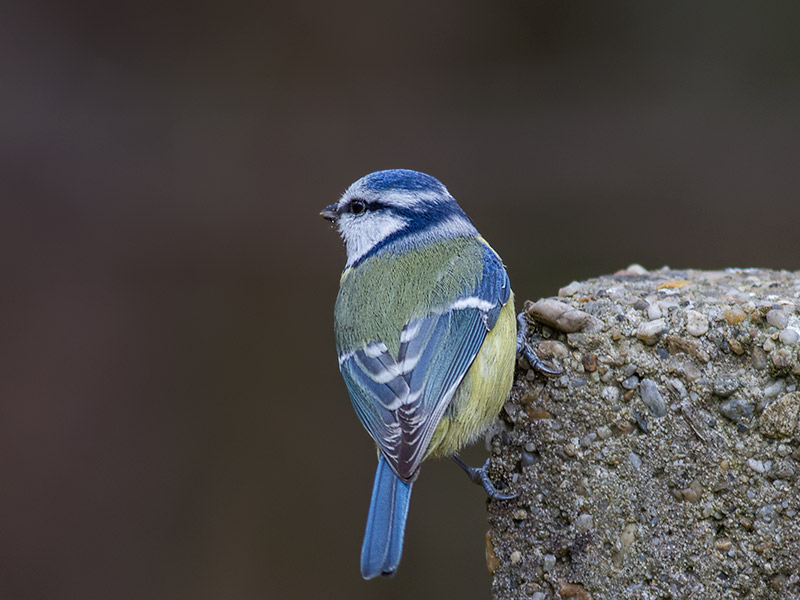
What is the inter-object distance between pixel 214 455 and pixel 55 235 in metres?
1.23

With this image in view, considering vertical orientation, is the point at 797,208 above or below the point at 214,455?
above

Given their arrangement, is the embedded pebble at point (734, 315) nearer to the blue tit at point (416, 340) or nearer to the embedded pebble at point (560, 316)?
the embedded pebble at point (560, 316)

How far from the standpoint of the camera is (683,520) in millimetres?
1725

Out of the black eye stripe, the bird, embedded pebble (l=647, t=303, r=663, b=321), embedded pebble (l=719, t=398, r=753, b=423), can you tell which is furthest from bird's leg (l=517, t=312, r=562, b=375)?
the black eye stripe

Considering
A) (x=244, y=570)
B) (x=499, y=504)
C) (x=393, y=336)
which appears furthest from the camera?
(x=244, y=570)

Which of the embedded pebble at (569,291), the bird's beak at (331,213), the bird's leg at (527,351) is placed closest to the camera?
the bird's leg at (527,351)

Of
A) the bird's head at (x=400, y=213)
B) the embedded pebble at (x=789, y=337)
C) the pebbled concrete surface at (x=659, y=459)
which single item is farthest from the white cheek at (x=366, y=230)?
the embedded pebble at (x=789, y=337)

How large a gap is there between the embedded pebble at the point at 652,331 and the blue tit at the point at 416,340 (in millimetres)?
305

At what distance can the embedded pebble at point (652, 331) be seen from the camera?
1.80 metres

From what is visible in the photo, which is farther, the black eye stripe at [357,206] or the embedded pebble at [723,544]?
the black eye stripe at [357,206]

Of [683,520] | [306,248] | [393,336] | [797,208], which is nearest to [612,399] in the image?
[683,520]

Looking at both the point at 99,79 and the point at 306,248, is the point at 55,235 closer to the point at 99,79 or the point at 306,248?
the point at 99,79

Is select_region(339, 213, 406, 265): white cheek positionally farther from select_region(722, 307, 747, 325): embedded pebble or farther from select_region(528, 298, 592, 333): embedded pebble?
select_region(722, 307, 747, 325): embedded pebble

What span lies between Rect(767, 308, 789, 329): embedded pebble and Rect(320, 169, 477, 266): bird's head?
904 millimetres
